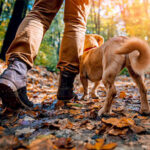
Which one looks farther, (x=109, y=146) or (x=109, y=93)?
(x=109, y=93)

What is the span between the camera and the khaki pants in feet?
5.73

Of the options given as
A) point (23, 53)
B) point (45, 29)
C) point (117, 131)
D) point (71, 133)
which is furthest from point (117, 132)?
point (45, 29)

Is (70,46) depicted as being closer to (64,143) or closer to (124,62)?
(124,62)

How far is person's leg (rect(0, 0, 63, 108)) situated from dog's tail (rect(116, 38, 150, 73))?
0.99 meters

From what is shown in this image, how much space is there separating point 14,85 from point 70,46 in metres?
0.90

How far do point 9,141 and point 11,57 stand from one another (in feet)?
3.39

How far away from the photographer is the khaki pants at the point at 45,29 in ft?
5.73

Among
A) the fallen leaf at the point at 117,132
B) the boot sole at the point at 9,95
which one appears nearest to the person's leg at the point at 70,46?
Answer: the boot sole at the point at 9,95

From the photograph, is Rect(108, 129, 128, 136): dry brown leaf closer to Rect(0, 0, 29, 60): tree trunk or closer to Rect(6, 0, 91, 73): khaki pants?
Rect(6, 0, 91, 73): khaki pants

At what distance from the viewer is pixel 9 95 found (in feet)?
4.98

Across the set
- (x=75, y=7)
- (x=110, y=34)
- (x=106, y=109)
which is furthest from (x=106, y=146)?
(x=110, y=34)

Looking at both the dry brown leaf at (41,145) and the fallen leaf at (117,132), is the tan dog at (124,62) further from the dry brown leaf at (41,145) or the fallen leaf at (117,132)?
the dry brown leaf at (41,145)

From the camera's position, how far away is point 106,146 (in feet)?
3.04

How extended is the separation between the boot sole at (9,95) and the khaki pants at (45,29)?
35 centimetres
